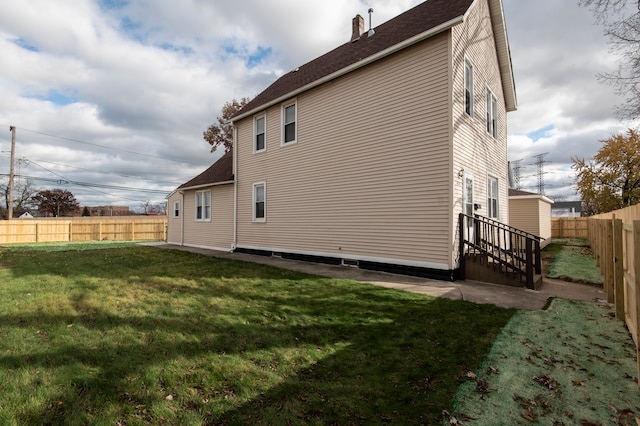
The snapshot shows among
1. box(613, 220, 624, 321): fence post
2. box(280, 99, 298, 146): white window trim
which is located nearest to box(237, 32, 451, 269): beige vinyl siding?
box(280, 99, 298, 146): white window trim

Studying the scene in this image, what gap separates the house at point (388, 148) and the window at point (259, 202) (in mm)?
46

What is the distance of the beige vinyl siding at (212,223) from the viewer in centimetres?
1491

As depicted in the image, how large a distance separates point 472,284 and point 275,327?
5262 millimetres

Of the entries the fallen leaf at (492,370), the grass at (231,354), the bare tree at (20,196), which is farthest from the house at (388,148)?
the bare tree at (20,196)

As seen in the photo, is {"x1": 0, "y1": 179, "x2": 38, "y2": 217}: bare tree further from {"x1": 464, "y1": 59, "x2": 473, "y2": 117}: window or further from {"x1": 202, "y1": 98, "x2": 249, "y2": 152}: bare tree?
{"x1": 464, "y1": 59, "x2": 473, "y2": 117}: window

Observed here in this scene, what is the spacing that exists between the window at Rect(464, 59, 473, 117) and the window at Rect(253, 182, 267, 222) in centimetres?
815

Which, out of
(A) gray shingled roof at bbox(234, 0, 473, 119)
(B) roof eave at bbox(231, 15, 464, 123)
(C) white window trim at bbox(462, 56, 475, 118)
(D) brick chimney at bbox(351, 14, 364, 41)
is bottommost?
(C) white window trim at bbox(462, 56, 475, 118)

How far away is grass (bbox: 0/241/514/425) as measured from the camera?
2.53 meters

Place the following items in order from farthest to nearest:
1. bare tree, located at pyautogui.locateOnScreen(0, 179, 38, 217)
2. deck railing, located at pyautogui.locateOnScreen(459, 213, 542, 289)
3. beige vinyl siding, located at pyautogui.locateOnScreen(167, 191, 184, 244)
A: 1. bare tree, located at pyautogui.locateOnScreen(0, 179, 38, 217)
2. beige vinyl siding, located at pyautogui.locateOnScreen(167, 191, 184, 244)
3. deck railing, located at pyautogui.locateOnScreen(459, 213, 542, 289)

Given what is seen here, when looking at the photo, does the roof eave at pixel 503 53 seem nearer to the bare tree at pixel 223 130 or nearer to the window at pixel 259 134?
the window at pixel 259 134

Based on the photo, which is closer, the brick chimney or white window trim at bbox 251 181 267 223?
white window trim at bbox 251 181 267 223

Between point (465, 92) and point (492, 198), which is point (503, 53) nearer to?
point (465, 92)

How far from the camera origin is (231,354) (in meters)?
3.49

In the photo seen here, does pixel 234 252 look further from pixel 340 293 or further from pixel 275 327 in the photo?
pixel 275 327
